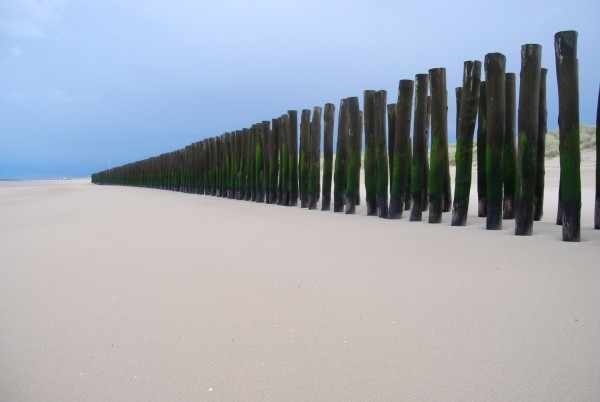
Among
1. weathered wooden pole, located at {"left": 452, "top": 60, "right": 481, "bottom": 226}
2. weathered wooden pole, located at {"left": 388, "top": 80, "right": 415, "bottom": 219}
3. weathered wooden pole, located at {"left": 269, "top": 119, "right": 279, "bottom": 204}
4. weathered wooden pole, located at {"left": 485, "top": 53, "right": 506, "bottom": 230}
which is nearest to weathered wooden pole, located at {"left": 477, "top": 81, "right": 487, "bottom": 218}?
weathered wooden pole, located at {"left": 452, "top": 60, "right": 481, "bottom": 226}

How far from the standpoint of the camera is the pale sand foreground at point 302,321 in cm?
147

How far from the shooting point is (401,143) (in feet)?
19.1

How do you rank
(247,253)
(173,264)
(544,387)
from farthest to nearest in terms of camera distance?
(247,253), (173,264), (544,387)

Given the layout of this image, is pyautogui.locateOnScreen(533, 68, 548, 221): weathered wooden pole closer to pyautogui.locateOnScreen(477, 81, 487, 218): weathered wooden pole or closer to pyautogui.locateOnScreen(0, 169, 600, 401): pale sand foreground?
pyautogui.locateOnScreen(477, 81, 487, 218): weathered wooden pole

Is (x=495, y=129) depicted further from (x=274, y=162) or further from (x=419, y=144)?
(x=274, y=162)

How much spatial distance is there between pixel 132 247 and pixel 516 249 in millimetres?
2733

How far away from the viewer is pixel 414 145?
5691 mm

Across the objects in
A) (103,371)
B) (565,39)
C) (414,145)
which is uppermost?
(565,39)

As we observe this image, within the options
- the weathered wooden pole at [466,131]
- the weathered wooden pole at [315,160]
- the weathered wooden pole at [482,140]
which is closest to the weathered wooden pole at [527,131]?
the weathered wooden pole at [466,131]

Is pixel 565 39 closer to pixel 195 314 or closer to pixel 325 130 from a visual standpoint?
pixel 195 314

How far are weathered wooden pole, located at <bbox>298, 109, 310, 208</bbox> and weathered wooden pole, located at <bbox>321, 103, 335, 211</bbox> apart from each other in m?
0.54

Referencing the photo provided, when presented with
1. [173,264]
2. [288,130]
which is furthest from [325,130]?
[173,264]

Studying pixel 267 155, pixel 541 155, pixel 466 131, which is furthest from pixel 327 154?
pixel 541 155

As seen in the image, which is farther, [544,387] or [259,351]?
[259,351]
